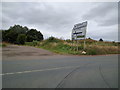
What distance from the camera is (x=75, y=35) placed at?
55.2 ft

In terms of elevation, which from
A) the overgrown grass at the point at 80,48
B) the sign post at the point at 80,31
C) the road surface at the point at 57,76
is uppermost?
the sign post at the point at 80,31

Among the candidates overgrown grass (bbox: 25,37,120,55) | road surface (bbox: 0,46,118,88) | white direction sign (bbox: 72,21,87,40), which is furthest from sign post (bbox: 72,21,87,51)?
road surface (bbox: 0,46,118,88)

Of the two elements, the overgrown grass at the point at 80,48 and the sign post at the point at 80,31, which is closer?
the overgrown grass at the point at 80,48

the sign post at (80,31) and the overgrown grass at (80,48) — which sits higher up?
the sign post at (80,31)

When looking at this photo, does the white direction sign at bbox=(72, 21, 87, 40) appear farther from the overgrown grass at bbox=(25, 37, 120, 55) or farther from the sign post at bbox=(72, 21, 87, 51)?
the overgrown grass at bbox=(25, 37, 120, 55)

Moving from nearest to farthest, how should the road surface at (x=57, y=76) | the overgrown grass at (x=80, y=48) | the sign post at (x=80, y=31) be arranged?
the road surface at (x=57, y=76) < the overgrown grass at (x=80, y=48) < the sign post at (x=80, y=31)

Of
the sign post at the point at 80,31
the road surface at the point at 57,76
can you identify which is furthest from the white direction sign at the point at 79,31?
the road surface at the point at 57,76

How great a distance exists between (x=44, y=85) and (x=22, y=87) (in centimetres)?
68

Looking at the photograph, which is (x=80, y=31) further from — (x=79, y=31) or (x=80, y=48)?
(x=80, y=48)

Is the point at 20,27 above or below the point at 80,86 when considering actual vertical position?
above

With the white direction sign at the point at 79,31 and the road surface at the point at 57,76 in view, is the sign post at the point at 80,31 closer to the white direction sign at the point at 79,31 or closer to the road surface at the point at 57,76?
the white direction sign at the point at 79,31

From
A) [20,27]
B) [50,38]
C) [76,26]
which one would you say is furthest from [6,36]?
[76,26]

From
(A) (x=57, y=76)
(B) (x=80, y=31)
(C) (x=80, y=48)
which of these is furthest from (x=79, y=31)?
(A) (x=57, y=76)

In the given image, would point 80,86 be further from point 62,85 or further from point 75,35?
point 75,35
